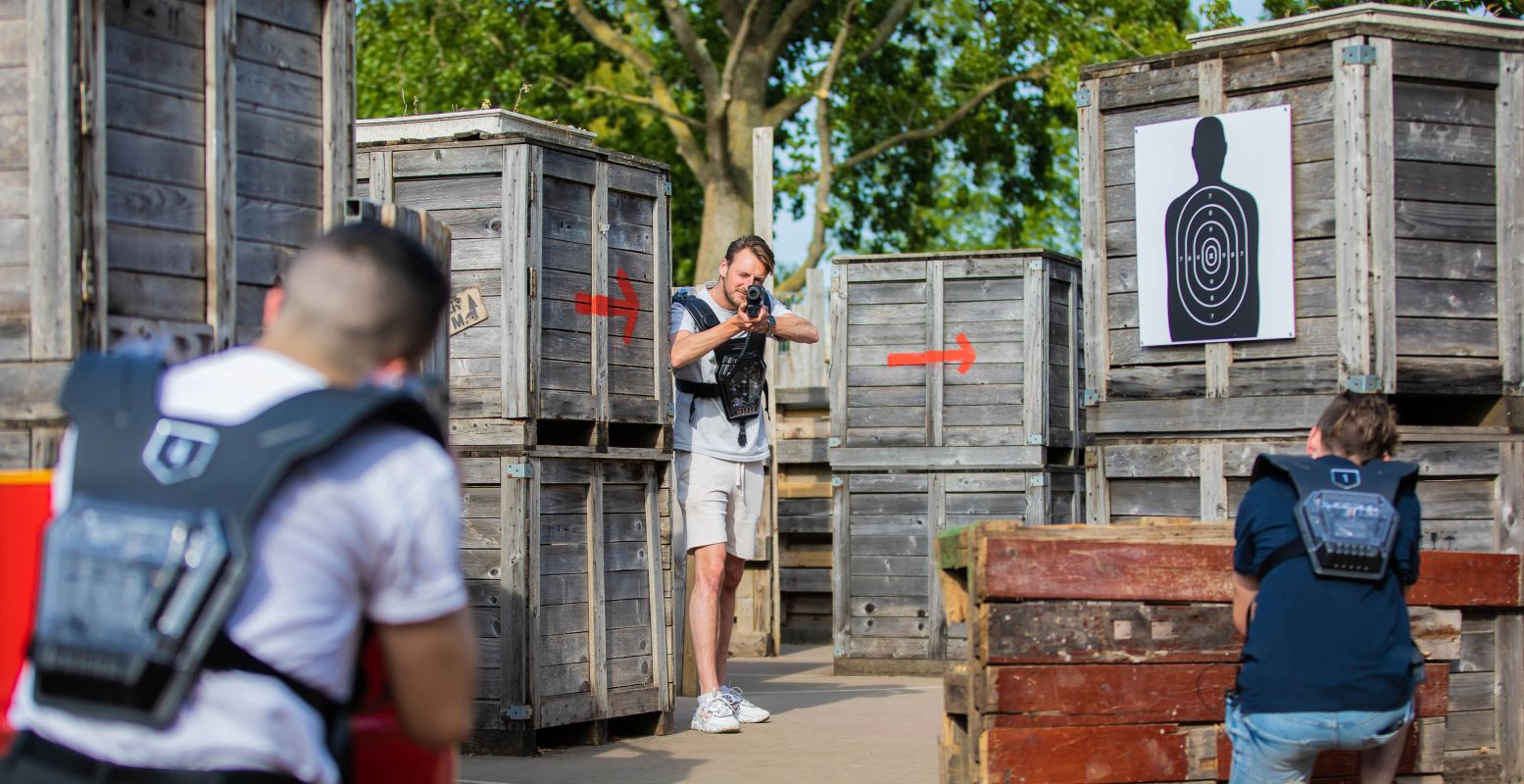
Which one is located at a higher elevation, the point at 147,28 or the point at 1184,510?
the point at 147,28

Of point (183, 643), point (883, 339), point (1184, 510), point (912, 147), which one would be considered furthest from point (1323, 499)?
point (912, 147)

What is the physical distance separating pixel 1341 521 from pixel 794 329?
4.17 m

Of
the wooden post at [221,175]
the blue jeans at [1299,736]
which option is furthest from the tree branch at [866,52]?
the blue jeans at [1299,736]

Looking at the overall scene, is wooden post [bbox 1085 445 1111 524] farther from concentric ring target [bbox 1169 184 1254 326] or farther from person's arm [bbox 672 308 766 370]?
person's arm [bbox 672 308 766 370]

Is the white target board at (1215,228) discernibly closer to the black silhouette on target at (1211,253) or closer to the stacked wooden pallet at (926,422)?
the black silhouette on target at (1211,253)

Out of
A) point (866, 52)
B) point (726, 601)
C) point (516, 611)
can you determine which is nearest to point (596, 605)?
point (516, 611)

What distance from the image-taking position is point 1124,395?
8.40 metres

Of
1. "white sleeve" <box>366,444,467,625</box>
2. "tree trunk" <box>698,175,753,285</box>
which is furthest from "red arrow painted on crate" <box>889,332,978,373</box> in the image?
"tree trunk" <box>698,175,753,285</box>

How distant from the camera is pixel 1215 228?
26.6 feet

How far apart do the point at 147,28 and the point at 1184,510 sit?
523 cm

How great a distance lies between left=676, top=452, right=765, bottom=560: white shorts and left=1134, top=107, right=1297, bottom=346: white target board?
2.16 m

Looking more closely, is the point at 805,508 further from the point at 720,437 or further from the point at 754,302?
the point at 754,302

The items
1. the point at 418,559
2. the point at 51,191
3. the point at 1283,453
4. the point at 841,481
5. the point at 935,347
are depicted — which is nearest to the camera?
the point at 418,559

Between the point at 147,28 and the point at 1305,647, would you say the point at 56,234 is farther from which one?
the point at 1305,647
